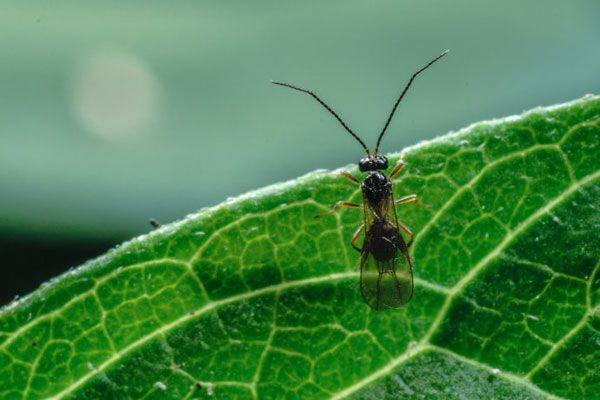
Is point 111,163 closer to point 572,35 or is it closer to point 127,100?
point 127,100

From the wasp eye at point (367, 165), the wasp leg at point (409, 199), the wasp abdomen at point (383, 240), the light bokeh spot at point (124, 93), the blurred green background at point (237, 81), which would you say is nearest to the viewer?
the wasp leg at point (409, 199)

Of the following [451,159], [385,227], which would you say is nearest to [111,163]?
[385,227]

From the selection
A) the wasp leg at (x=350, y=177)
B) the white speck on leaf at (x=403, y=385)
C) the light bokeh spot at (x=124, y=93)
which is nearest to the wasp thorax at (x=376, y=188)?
the wasp leg at (x=350, y=177)

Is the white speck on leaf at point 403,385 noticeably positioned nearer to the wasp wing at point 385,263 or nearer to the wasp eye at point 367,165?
the wasp wing at point 385,263

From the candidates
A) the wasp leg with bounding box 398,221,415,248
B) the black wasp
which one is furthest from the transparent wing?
the wasp leg with bounding box 398,221,415,248

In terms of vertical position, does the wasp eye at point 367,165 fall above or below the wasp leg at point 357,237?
above

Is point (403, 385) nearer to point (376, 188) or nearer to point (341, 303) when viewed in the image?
point (341, 303)
